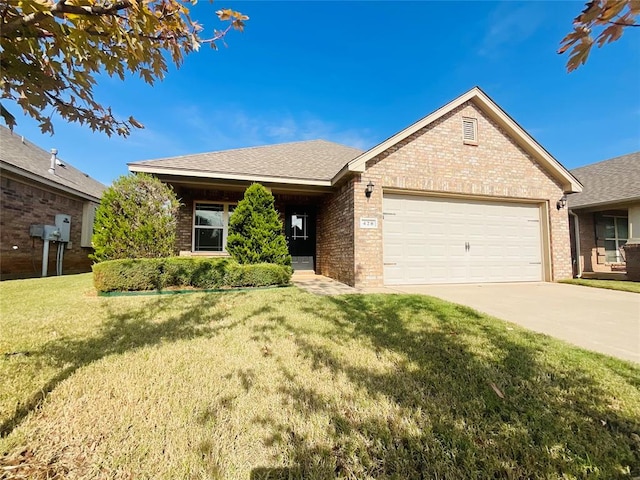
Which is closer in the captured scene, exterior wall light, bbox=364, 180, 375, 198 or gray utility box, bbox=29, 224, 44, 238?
exterior wall light, bbox=364, 180, 375, 198

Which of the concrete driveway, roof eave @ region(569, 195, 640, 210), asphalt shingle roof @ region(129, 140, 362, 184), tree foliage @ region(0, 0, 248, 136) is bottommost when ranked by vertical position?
the concrete driveway

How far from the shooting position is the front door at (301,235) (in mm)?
10469

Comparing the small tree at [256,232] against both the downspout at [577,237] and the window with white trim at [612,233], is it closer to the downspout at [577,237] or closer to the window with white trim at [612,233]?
the downspout at [577,237]

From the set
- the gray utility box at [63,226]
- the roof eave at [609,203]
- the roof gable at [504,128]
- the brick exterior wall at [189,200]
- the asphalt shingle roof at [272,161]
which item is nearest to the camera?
the roof gable at [504,128]

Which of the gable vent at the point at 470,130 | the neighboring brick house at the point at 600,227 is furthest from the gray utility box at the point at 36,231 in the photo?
the neighboring brick house at the point at 600,227

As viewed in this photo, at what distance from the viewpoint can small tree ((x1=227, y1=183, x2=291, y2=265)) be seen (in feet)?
24.0

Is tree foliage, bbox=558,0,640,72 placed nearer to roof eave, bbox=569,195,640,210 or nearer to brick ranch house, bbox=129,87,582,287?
brick ranch house, bbox=129,87,582,287

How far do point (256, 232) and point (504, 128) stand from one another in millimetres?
8338

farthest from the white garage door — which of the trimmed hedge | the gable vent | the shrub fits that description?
the shrub

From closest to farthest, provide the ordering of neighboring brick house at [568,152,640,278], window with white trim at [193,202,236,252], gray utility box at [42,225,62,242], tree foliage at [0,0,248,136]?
tree foliage at [0,0,248,136] < gray utility box at [42,225,62,242] < window with white trim at [193,202,236,252] < neighboring brick house at [568,152,640,278]

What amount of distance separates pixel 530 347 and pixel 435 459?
2242 millimetres

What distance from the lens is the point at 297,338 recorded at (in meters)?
3.28

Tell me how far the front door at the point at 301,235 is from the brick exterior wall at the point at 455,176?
3.62 metres

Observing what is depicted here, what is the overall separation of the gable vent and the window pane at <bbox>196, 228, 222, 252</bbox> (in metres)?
8.57
